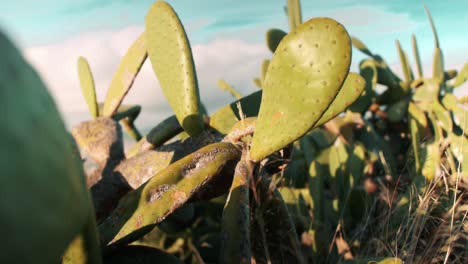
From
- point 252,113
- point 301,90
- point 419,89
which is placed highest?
point 301,90

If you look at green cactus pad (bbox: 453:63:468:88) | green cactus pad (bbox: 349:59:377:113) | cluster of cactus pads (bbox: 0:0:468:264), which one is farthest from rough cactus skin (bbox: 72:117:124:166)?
green cactus pad (bbox: 453:63:468:88)

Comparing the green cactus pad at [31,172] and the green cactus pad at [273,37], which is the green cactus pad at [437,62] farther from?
the green cactus pad at [31,172]

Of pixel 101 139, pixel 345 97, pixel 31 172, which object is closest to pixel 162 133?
pixel 101 139

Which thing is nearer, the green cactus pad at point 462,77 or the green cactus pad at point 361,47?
the green cactus pad at point 462,77

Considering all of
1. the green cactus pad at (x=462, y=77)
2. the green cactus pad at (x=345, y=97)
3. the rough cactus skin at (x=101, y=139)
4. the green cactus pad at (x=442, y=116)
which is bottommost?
the green cactus pad at (x=442, y=116)

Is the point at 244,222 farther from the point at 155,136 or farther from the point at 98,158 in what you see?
the point at 98,158

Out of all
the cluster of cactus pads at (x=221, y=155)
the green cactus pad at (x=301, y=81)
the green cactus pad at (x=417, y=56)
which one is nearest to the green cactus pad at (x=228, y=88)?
the cluster of cactus pads at (x=221, y=155)

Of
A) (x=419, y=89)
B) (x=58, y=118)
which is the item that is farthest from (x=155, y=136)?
(x=419, y=89)
